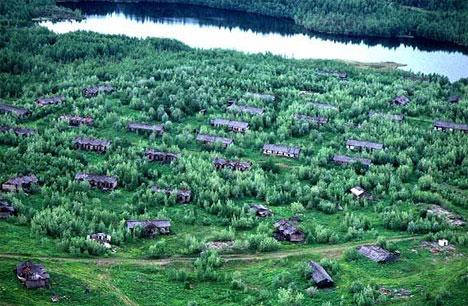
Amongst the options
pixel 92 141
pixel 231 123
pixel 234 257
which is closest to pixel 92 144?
pixel 92 141

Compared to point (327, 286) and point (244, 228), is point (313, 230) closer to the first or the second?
point (244, 228)

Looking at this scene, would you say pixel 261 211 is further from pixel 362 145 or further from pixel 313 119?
pixel 313 119

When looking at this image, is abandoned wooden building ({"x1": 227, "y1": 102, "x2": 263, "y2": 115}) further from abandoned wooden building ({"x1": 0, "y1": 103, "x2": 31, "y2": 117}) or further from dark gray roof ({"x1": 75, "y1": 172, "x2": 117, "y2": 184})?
dark gray roof ({"x1": 75, "y1": 172, "x2": 117, "y2": 184})

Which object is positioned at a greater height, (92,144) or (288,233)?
(92,144)

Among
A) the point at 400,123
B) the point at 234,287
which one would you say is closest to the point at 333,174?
the point at 400,123

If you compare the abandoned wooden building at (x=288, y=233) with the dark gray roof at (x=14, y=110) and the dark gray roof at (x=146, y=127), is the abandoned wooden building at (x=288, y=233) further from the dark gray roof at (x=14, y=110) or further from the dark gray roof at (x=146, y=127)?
the dark gray roof at (x=14, y=110)
